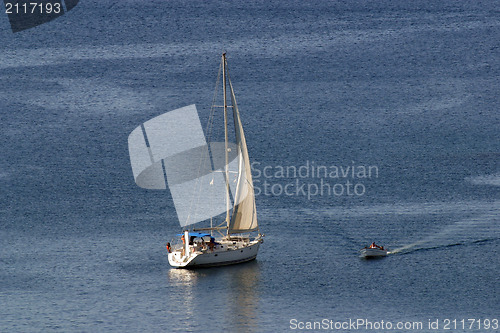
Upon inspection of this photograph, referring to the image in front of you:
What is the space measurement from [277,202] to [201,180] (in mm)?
14546

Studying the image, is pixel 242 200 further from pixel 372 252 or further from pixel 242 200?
pixel 372 252

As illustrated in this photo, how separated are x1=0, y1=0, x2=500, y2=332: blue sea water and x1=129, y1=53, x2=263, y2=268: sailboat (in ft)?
6.48

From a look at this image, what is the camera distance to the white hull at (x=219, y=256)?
93.6 m

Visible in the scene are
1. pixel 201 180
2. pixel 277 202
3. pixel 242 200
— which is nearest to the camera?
A: pixel 242 200

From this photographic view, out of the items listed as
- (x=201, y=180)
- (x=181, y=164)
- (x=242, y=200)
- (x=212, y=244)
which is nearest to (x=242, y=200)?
(x=242, y=200)

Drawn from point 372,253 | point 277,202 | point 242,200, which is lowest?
point 372,253

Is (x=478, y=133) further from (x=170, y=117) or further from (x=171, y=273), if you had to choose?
(x=171, y=273)

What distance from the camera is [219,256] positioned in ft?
310

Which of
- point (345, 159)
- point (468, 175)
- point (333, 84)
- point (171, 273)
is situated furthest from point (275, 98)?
point (171, 273)

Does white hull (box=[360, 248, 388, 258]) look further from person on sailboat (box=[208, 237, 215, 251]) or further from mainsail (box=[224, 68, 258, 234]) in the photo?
person on sailboat (box=[208, 237, 215, 251])

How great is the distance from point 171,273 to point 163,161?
53.1 meters

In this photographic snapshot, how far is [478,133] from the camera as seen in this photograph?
16062 cm

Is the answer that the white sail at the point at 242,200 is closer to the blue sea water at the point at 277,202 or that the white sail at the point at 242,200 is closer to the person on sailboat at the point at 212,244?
the blue sea water at the point at 277,202

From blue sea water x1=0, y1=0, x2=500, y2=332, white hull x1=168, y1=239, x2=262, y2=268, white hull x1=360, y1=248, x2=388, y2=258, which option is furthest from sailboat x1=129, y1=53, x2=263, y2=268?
white hull x1=360, y1=248, x2=388, y2=258
